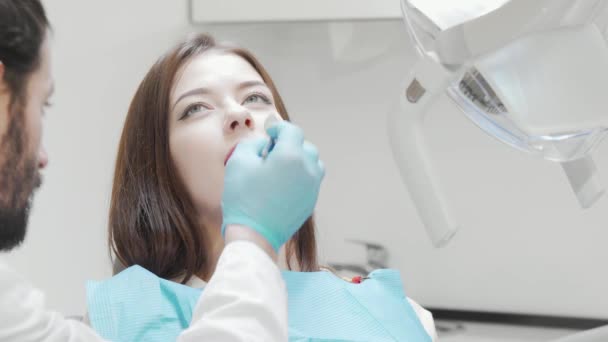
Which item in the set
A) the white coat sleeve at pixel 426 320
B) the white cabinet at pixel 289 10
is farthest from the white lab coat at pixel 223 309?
the white cabinet at pixel 289 10

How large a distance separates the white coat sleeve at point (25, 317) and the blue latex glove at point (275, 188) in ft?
0.71

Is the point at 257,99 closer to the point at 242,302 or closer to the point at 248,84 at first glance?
the point at 248,84

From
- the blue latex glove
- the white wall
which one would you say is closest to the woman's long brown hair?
the blue latex glove

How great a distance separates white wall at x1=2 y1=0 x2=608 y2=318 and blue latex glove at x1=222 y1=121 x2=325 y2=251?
1.05 meters

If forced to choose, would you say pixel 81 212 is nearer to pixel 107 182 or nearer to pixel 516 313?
pixel 107 182

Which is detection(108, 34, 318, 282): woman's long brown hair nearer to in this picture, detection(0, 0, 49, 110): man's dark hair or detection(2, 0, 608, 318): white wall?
detection(0, 0, 49, 110): man's dark hair

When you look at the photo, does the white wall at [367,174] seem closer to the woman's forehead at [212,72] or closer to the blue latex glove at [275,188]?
the woman's forehead at [212,72]

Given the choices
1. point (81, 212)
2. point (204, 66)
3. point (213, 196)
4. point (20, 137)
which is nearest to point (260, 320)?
point (20, 137)

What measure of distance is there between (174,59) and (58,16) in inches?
25.7

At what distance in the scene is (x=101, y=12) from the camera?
1.88 metres

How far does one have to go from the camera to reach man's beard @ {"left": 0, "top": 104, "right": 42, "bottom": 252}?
676mm

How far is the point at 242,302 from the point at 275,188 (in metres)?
0.15

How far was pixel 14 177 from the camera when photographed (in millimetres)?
683

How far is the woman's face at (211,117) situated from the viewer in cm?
111
